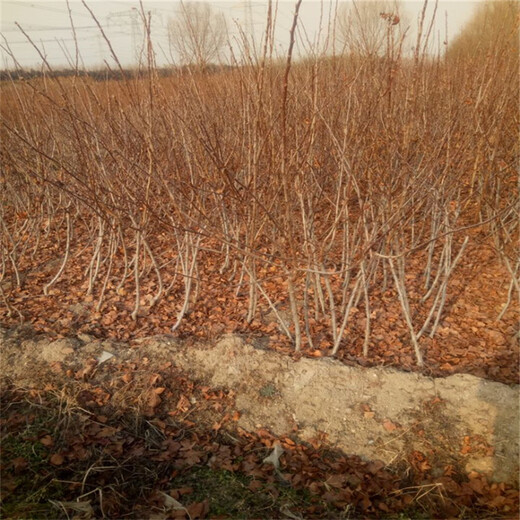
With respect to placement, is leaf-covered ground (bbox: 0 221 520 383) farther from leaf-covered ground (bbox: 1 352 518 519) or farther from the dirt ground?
leaf-covered ground (bbox: 1 352 518 519)

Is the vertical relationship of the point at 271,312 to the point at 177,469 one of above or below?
above

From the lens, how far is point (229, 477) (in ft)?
6.52

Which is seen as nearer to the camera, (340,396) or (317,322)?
(340,396)

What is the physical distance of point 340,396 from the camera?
239 cm

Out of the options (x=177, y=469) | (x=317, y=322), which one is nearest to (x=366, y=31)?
(x=317, y=322)

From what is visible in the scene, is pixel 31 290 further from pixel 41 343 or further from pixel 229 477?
pixel 229 477

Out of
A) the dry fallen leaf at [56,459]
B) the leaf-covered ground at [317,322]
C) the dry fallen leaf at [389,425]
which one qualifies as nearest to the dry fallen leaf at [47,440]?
the dry fallen leaf at [56,459]

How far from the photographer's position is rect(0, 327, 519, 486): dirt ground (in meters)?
2.06

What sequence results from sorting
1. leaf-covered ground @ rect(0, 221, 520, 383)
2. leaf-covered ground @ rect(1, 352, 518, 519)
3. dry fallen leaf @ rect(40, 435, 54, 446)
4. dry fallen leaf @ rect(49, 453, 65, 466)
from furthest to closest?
1. leaf-covered ground @ rect(0, 221, 520, 383)
2. dry fallen leaf @ rect(40, 435, 54, 446)
3. dry fallen leaf @ rect(49, 453, 65, 466)
4. leaf-covered ground @ rect(1, 352, 518, 519)

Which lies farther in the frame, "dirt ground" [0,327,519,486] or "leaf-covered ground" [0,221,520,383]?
"leaf-covered ground" [0,221,520,383]

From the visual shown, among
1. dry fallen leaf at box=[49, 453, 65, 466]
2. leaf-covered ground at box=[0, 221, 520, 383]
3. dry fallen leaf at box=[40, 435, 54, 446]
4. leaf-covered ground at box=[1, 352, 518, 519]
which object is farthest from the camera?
leaf-covered ground at box=[0, 221, 520, 383]

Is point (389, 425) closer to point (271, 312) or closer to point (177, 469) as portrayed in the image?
point (177, 469)

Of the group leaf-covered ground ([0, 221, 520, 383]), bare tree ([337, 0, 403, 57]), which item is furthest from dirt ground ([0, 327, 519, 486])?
bare tree ([337, 0, 403, 57])

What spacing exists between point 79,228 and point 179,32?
3177 millimetres
